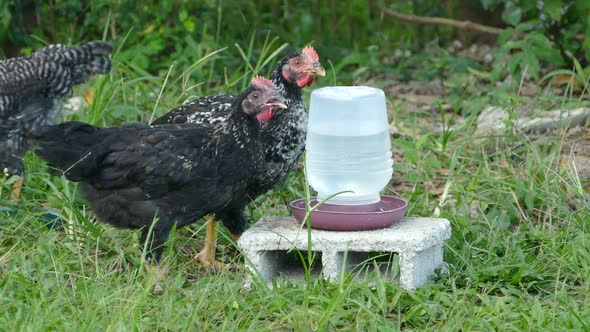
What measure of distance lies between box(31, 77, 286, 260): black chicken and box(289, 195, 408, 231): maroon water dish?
415mm

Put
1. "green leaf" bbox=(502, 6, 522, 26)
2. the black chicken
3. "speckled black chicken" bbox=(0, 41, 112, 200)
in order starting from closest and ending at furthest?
1. the black chicken
2. "speckled black chicken" bbox=(0, 41, 112, 200)
3. "green leaf" bbox=(502, 6, 522, 26)

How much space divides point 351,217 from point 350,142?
40 cm

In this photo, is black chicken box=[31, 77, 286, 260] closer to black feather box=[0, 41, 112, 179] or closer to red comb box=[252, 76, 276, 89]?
red comb box=[252, 76, 276, 89]

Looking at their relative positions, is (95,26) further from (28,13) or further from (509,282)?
(509,282)

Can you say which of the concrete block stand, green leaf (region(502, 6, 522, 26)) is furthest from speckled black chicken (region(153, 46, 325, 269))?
green leaf (region(502, 6, 522, 26))

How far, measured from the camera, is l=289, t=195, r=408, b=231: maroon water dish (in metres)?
4.30

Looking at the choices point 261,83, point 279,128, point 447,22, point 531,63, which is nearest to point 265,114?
point 261,83

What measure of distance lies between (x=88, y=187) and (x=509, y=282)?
2.05 metres

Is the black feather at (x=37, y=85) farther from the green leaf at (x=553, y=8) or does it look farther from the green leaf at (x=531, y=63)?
the green leaf at (x=553, y=8)

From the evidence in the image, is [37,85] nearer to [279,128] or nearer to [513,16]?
[279,128]

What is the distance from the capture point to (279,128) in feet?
15.9

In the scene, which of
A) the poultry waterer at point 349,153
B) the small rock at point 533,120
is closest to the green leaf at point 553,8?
the small rock at point 533,120

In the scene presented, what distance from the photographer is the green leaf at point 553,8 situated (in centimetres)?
661

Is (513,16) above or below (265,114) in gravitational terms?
below
